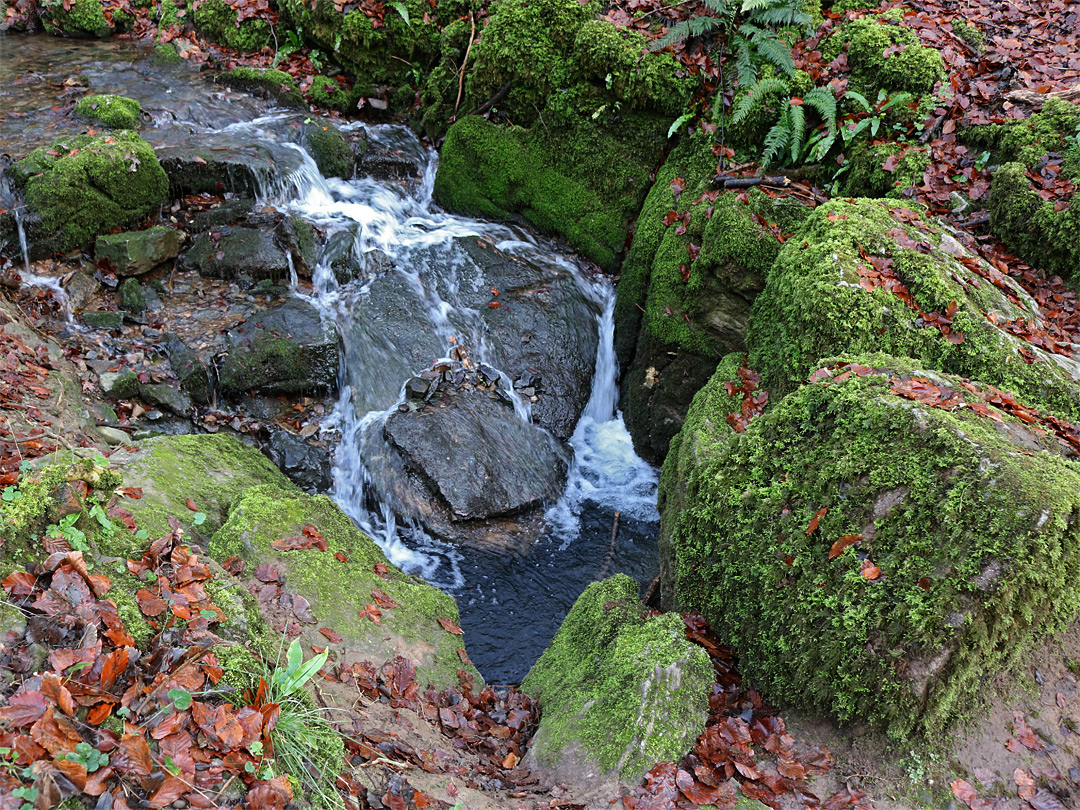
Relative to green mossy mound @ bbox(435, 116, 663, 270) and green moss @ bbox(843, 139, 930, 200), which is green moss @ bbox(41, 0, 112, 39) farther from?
green moss @ bbox(843, 139, 930, 200)

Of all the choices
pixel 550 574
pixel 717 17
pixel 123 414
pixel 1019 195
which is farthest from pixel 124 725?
pixel 717 17

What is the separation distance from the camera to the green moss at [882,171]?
20.8 feet

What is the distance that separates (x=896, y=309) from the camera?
15.4 ft

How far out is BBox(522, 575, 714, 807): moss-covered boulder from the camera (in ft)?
10.8

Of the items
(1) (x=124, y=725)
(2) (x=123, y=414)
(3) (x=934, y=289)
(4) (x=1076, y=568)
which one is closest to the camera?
(1) (x=124, y=725)

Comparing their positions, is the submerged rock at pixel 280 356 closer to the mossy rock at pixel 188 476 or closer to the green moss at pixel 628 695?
the mossy rock at pixel 188 476

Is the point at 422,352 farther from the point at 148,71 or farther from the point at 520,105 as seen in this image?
the point at 148,71

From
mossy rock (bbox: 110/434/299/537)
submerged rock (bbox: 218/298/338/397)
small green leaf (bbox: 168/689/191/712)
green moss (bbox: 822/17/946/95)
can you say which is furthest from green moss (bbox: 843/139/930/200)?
small green leaf (bbox: 168/689/191/712)

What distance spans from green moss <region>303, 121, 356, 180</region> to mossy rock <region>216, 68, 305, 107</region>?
4.86ft

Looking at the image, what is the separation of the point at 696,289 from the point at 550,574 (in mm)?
3454

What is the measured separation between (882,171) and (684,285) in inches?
86.7

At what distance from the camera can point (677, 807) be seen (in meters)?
3.08

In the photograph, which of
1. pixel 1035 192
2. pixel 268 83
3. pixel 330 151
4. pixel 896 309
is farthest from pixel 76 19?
pixel 1035 192

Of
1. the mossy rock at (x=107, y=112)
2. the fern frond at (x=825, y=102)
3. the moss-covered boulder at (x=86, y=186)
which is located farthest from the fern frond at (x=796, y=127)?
the mossy rock at (x=107, y=112)
